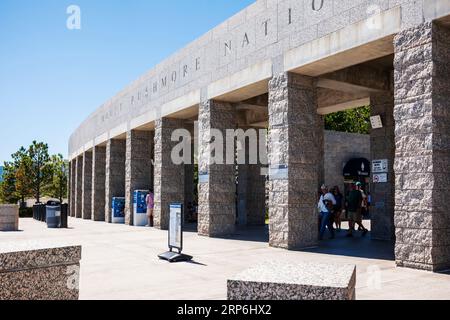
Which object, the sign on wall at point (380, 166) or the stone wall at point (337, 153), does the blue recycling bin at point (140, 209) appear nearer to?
the stone wall at point (337, 153)

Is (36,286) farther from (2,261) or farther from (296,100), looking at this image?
(296,100)

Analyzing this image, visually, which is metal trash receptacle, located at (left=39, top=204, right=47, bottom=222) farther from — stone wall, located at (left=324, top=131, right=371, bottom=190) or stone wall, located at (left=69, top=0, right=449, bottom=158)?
stone wall, located at (left=324, top=131, right=371, bottom=190)

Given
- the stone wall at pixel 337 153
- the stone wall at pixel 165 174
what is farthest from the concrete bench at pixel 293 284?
the stone wall at pixel 337 153

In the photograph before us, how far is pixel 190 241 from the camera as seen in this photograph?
13625mm

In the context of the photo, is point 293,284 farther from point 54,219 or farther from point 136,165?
point 54,219

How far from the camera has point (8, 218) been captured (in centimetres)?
1942

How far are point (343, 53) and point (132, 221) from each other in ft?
48.0

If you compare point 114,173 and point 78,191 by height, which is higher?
point 114,173

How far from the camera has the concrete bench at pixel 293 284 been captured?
300 centimetres

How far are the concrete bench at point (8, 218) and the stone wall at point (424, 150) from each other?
55.4 feet

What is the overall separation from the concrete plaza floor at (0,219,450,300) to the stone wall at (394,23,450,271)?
0.59 m

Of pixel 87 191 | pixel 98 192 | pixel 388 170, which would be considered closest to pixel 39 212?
pixel 87 191

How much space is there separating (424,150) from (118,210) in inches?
720

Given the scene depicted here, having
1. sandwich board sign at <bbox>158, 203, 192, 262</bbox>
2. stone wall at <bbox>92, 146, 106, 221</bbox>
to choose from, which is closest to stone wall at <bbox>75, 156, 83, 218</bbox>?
stone wall at <bbox>92, 146, 106, 221</bbox>
